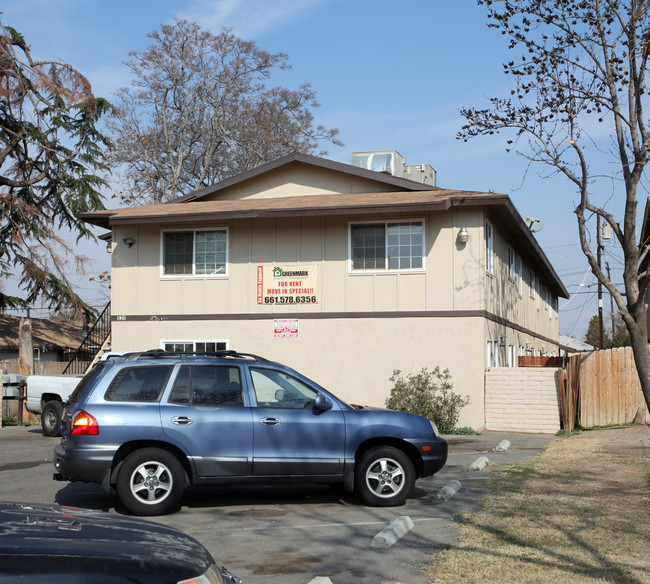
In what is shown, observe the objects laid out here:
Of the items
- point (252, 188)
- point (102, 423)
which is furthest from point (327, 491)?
point (252, 188)

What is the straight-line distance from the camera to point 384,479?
366 inches

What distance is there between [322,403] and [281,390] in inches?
20.4

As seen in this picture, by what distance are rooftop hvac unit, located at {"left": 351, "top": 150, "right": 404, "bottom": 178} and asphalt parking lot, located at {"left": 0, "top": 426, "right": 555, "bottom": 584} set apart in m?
11.8

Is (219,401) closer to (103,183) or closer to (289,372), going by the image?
(289,372)

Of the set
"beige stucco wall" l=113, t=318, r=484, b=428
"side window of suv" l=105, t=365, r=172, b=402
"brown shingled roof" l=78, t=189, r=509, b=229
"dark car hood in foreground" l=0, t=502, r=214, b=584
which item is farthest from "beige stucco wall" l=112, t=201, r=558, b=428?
"dark car hood in foreground" l=0, t=502, r=214, b=584

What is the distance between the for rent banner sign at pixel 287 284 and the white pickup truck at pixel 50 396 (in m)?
4.92

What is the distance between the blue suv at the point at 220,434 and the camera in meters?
8.68

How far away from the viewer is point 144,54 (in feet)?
122

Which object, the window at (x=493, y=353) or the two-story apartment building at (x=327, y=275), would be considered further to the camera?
the window at (x=493, y=353)

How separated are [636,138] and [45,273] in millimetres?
22965

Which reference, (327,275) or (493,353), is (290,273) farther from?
(493,353)

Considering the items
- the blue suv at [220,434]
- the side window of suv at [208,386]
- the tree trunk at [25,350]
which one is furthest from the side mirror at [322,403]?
the tree trunk at [25,350]

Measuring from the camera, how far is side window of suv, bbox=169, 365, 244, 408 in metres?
9.09

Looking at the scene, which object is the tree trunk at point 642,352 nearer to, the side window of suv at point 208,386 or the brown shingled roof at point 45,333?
the side window of suv at point 208,386
